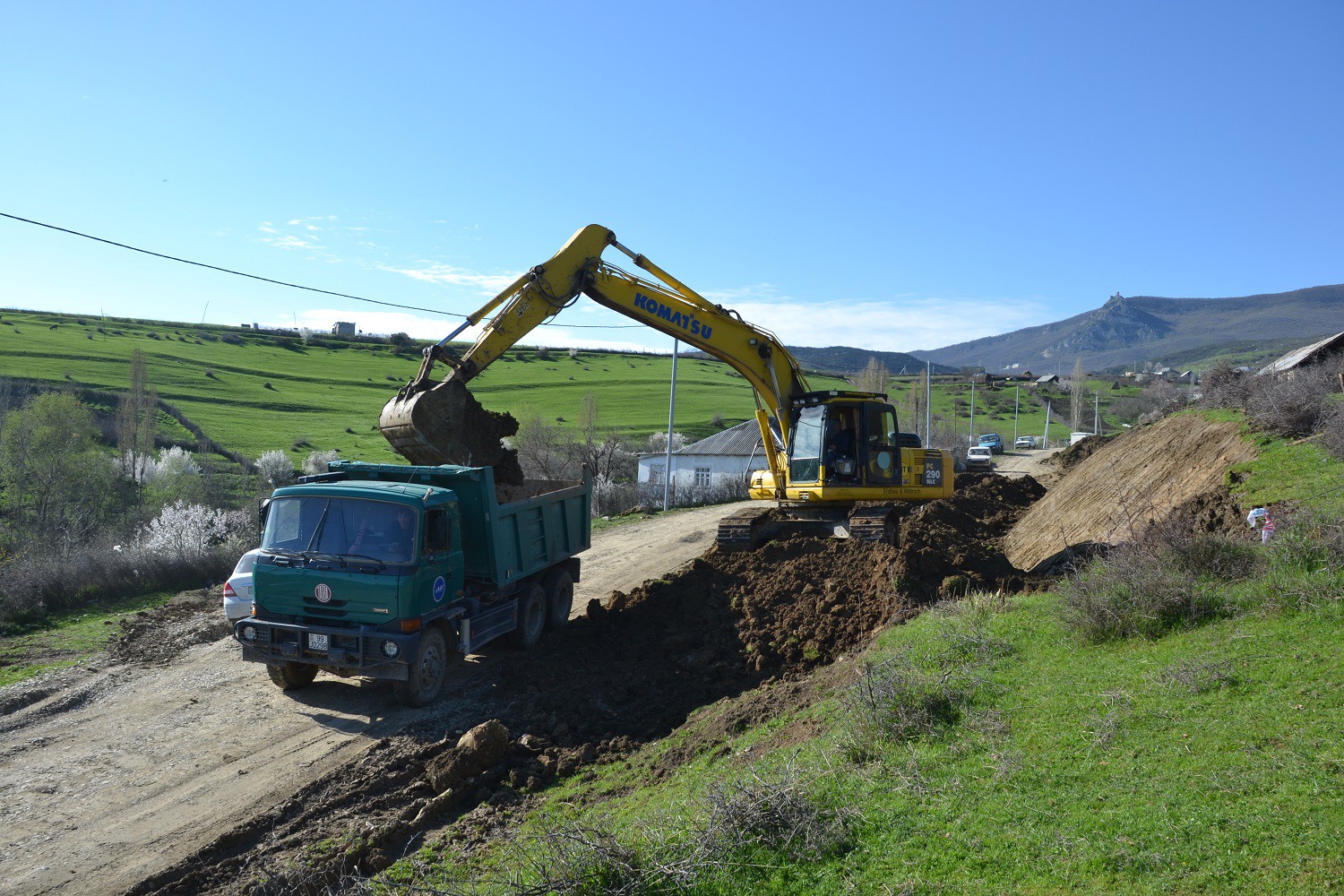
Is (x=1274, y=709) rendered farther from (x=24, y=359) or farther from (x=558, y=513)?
(x=24, y=359)

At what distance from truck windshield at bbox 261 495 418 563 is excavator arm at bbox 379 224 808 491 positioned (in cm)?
188

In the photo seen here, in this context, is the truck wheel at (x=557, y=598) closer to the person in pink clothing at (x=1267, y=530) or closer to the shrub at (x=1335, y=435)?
the person in pink clothing at (x=1267, y=530)

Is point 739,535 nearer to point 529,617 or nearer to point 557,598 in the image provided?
point 557,598

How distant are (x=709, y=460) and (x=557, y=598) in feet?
128

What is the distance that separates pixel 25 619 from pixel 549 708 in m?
10.7

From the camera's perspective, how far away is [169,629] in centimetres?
1438

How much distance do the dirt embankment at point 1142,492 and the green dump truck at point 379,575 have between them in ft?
30.0

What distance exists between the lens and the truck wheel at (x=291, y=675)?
10.8m

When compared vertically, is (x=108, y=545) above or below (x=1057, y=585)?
below

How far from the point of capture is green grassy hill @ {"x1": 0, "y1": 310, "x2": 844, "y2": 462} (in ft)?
187

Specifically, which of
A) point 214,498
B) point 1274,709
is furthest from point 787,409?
point 214,498

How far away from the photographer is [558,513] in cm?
1363

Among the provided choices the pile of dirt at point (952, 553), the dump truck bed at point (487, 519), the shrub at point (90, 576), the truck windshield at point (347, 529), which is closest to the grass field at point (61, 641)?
the shrub at point (90, 576)

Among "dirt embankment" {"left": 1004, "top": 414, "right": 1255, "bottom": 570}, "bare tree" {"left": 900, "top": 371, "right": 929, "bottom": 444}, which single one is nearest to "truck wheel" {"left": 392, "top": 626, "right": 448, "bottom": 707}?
"dirt embankment" {"left": 1004, "top": 414, "right": 1255, "bottom": 570}
